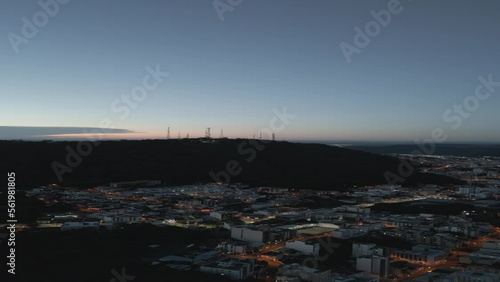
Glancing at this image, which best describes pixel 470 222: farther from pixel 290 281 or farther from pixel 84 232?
pixel 84 232

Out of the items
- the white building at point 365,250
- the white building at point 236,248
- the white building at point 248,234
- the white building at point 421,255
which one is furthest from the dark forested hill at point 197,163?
the white building at point 365,250

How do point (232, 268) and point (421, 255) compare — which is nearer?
point (232, 268)

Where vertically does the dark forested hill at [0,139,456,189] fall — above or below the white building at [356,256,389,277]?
above

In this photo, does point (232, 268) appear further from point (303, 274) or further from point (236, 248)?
point (236, 248)

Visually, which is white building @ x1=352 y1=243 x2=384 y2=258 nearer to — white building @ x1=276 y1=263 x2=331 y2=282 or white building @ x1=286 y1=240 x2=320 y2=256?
white building @ x1=286 y1=240 x2=320 y2=256

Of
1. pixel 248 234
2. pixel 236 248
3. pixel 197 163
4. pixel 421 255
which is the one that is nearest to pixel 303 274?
pixel 236 248

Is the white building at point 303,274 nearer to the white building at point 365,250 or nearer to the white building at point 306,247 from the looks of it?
the white building at point 306,247

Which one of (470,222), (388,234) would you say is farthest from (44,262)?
(470,222)

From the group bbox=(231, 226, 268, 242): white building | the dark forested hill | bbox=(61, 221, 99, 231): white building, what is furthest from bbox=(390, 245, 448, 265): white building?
the dark forested hill
